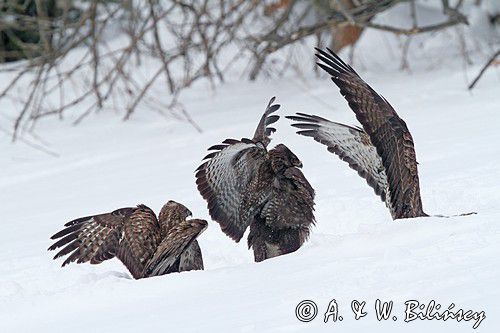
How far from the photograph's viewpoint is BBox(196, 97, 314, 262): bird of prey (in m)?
5.10

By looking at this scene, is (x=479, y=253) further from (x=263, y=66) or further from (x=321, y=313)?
(x=263, y=66)

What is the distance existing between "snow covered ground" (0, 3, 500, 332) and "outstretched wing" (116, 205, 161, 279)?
0.84 feet

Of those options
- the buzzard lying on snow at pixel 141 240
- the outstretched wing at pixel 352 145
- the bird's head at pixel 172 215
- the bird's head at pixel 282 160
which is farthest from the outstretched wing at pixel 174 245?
the outstretched wing at pixel 352 145

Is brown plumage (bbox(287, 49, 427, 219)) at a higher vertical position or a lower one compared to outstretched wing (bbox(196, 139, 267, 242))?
higher

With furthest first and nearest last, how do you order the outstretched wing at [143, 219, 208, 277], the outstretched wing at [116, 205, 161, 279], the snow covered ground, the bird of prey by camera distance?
the bird of prey → the outstretched wing at [116, 205, 161, 279] → the outstretched wing at [143, 219, 208, 277] → the snow covered ground

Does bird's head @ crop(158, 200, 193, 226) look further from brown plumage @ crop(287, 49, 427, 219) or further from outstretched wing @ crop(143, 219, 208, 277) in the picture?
brown plumage @ crop(287, 49, 427, 219)

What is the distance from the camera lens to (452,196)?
5965 millimetres

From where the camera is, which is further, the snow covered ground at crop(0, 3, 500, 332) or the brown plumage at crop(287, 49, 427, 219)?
the brown plumage at crop(287, 49, 427, 219)

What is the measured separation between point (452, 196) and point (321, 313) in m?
2.57

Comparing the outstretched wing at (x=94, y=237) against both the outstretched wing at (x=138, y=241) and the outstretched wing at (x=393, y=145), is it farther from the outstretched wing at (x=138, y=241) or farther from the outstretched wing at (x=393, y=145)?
the outstretched wing at (x=393, y=145)

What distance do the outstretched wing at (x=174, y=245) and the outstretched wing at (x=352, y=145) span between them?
2.65ft

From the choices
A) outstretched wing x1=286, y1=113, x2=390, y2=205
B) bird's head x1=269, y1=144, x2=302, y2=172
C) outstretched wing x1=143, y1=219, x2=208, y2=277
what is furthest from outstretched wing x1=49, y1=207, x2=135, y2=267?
outstretched wing x1=286, y1=113, x2=390, y2=205

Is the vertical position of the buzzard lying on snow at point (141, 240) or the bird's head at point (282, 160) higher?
the bird's head at point (282, 160)

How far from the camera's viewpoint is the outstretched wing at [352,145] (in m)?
5.32
